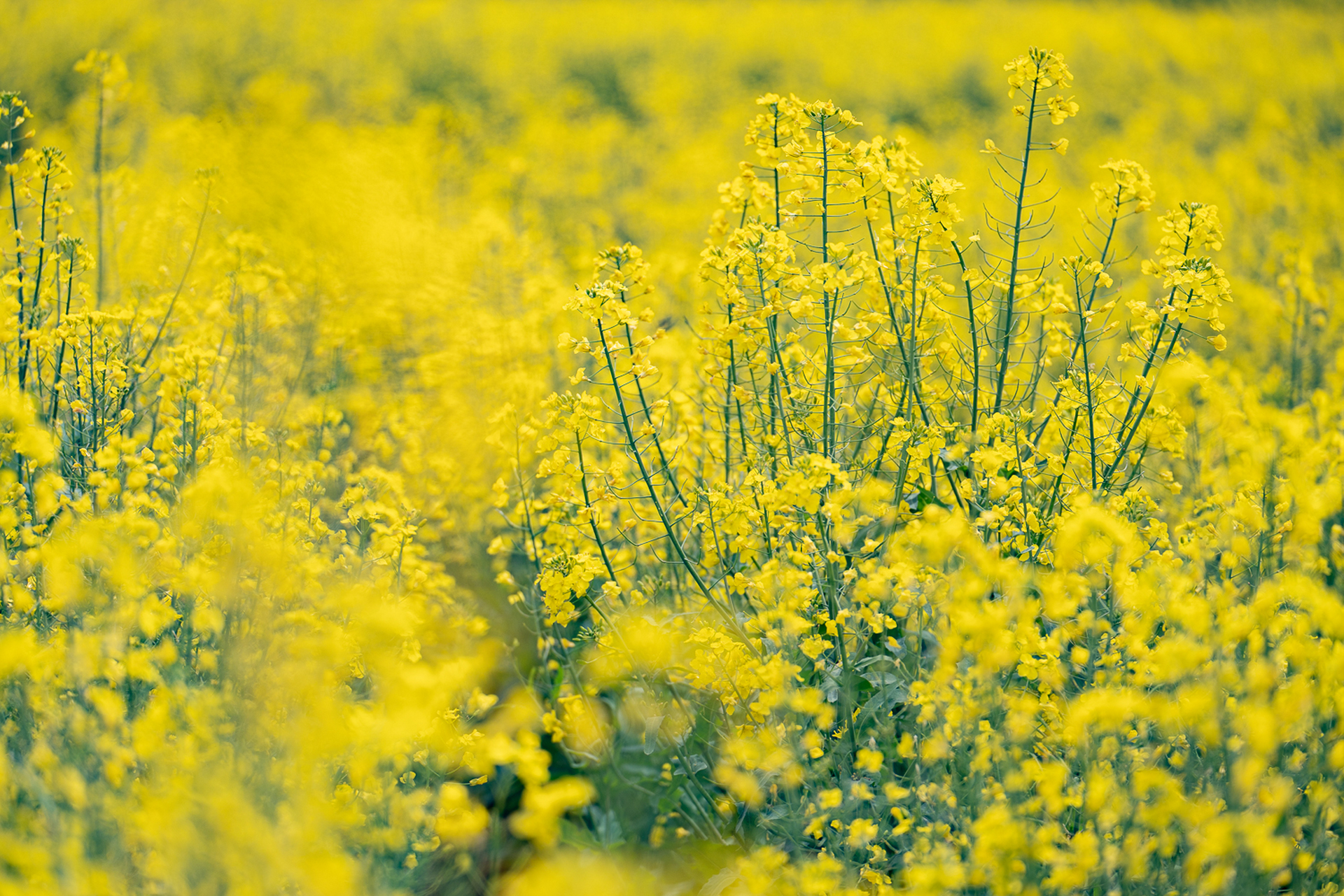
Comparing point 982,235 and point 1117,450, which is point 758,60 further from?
point 1117,450

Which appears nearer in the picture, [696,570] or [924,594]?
[924,594]

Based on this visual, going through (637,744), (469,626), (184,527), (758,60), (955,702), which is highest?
(758,60)

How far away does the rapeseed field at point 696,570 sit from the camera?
1706 mm

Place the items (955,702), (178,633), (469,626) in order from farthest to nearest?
(469,626) < (178,633) < (955,702)

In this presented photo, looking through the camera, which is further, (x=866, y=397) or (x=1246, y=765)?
(x=866, y=397)

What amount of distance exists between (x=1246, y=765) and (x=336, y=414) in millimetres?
2854

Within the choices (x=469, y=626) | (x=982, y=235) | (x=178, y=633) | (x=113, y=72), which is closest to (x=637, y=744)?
(x=469, y=626)

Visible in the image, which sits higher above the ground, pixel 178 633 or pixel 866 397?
pixel 866 397

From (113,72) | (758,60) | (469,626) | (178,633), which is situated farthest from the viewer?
(758,60)

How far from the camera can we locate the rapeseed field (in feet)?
5.60

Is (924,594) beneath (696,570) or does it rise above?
above

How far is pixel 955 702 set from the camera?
1836 mm

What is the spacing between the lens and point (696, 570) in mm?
2838

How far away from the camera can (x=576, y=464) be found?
2855 millimetres
